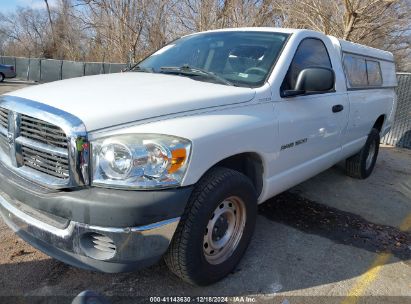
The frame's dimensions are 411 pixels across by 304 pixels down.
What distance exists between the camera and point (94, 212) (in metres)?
2.22

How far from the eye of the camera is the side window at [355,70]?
4711mm

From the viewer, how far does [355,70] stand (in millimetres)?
4969

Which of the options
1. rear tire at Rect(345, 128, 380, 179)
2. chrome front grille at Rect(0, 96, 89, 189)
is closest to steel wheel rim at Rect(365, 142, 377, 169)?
rear tire at Rect(345, 128, 380, 179)

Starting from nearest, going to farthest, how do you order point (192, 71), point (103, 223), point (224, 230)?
1. point (103, 223)
2. point (224, 230)
3. point (192, 71)

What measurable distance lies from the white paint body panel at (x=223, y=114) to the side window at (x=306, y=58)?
0.24 feet

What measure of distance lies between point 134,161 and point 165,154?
7.3 inches

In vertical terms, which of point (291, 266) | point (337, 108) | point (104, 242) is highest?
point (337, 108)

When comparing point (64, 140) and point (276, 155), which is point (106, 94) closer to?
point (64, 140)

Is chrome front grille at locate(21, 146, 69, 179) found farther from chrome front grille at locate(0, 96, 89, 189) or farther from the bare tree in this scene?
the bare tree

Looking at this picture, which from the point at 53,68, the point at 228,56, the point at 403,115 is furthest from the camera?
the point at 53,68

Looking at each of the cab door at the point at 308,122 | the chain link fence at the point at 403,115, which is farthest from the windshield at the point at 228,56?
the chain link fence at the point at 403,115

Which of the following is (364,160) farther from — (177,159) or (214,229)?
(177,159)

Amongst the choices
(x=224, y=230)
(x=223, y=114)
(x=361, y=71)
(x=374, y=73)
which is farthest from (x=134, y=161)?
(x=374, y=73)

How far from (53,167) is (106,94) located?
24.1 inches
